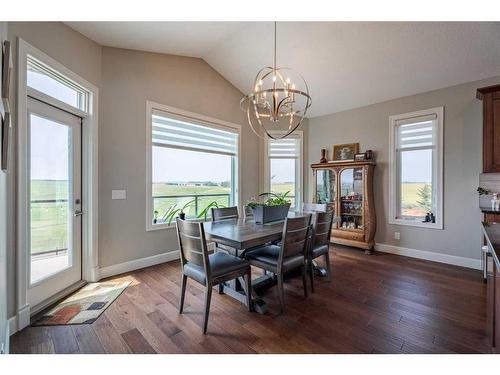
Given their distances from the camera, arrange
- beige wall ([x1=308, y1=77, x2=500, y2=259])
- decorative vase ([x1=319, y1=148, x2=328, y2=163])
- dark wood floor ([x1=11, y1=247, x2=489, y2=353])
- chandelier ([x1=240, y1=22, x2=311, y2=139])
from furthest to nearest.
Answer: decorative vase ([x1=319, y1=148, x2=328, y2=163]), beige wall ([x1=308, y1=77, x2=500, y2=259]), chandelier ([x1=240, y1=22, x2=311, y2=139]), dark wood floor ([x1=11, y1=247, x2=489, y2=353])

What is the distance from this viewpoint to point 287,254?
222 cm

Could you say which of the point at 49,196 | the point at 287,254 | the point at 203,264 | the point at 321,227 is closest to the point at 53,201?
the point at 49,196

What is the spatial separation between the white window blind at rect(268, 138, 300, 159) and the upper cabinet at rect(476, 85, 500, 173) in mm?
2854

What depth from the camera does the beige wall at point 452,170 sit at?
10.8ft

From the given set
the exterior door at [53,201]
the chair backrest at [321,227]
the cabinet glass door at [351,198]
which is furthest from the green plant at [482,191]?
the exterior door at [53,201]

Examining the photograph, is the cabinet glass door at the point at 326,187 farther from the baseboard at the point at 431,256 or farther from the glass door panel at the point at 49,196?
the glass door panel at the point at 49,196

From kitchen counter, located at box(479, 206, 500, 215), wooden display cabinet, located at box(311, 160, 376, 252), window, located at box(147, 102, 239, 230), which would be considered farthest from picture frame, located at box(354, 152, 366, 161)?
window, located at box(147, 102, 239, 230)

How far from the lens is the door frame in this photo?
74.9 inches

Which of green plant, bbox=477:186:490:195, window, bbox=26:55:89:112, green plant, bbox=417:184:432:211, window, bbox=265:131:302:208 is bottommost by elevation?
green plant, bbox=417:184:432:211

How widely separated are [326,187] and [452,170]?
1892 millimetres

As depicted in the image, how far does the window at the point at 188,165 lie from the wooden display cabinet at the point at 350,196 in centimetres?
174

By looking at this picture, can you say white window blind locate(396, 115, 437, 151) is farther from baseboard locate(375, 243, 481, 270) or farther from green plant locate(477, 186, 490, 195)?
baseboard locate(375, 243, 481, 270)
